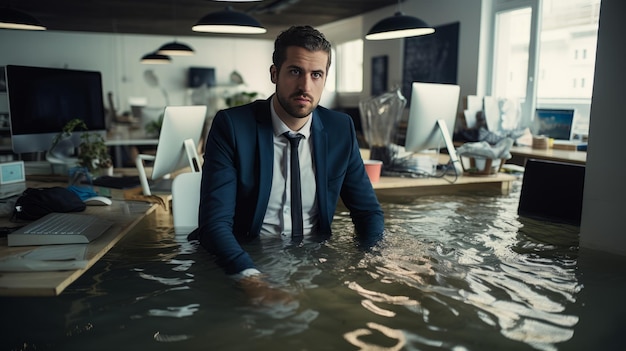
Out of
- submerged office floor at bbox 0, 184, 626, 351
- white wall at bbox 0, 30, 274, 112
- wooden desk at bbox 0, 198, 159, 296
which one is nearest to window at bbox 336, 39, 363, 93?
white wall at bbox 0, 30, 274, 112

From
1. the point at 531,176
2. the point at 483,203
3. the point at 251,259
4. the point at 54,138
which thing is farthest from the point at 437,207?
the point at 54,138

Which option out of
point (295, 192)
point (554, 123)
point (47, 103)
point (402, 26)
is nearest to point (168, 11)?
point (402, 26)

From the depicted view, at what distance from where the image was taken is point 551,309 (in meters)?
1.42

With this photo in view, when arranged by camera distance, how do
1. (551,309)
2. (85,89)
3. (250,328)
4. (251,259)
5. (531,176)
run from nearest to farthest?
(250,328), (551,309), (251,259), (531,176), (85,89)

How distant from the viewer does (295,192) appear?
2.03 metres

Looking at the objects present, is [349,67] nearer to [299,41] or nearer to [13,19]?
[13,19]

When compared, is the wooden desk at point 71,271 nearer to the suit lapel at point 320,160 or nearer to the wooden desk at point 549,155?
the suit lapel at point 320,160

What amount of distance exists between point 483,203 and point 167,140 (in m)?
1.73

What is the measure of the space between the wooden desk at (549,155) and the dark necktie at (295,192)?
2654 millimetres

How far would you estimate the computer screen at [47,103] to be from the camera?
9.39 feet

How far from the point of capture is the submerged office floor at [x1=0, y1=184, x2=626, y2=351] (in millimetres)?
1253

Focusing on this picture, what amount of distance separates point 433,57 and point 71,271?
21.0ft

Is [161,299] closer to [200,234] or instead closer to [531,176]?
[200,234]

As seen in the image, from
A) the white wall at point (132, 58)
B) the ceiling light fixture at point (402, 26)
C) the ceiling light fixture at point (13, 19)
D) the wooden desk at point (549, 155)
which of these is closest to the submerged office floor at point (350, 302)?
the wooden desk at point (549, 155)
